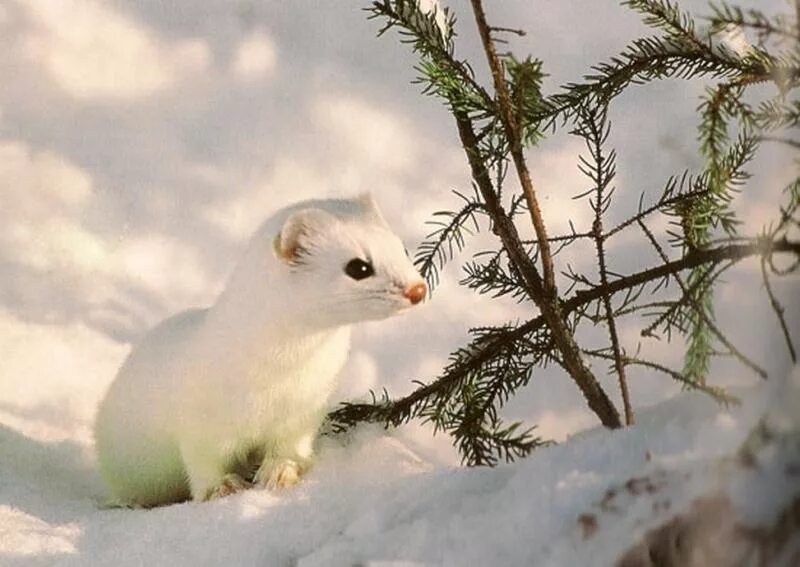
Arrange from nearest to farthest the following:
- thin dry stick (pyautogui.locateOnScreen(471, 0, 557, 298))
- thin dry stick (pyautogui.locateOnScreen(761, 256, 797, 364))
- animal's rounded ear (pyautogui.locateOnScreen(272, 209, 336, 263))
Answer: thin dry stick (pyautogui.locateOnScreen(761, 256, 797, 364)) → thin dry stick (pyautogui.locateOnScreen(471, 0, 557, 298)) → animal's rounded ear (pyautogui.locateOnScreen(272, 209, 336, 263))

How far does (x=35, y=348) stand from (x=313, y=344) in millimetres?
279

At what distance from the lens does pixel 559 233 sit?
51 cm

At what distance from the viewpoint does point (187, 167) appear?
70 cm

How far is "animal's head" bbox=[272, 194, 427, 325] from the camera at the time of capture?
0.52 m

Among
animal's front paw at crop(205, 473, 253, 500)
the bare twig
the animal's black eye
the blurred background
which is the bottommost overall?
animal's front paw at crop(205, 473, 253, 500)

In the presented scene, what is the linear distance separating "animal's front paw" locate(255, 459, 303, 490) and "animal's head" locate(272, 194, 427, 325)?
7 centimetres

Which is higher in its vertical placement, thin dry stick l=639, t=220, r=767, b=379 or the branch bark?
the branch bark

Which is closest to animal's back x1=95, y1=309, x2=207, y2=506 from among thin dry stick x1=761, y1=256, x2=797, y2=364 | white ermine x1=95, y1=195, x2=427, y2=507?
white ermine x1=95, y1=195, x2=427, y2=507

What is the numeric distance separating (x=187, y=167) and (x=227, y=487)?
0.24m

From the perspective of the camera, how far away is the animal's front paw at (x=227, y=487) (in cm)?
54

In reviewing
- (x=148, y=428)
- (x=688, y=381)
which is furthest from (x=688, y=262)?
(x=148, y=428)

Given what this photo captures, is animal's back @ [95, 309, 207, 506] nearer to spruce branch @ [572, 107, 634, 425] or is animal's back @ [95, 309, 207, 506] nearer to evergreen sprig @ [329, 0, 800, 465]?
evergreen sprig @ [329, 0, 800, 465]

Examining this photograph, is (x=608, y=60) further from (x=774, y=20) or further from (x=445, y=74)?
(x=774, y=20)

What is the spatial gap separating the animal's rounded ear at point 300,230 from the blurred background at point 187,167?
9 centimetres
